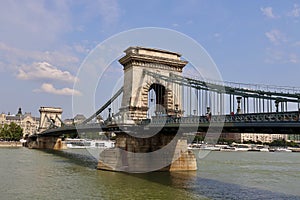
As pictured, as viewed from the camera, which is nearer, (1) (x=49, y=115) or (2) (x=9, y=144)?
(2) (x=9, y=144)

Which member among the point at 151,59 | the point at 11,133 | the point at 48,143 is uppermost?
the point at 151,59

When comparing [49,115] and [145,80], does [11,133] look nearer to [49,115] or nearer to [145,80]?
[49,115]

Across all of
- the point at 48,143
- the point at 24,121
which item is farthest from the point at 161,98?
the point at 24,121

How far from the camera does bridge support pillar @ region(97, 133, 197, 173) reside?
30.9 metres

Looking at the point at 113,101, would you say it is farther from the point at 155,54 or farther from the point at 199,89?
the point at 199,89

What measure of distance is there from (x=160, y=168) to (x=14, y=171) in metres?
12.4

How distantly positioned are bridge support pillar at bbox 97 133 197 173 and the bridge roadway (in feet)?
4.19

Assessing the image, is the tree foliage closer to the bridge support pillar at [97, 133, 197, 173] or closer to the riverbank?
the riverbank

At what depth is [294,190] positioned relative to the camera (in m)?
23.4

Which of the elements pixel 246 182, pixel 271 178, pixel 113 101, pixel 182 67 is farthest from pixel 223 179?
pixel 113 101

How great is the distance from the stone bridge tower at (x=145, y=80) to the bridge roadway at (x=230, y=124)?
9.93ft

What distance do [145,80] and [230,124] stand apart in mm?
15746

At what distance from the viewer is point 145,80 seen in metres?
35.6

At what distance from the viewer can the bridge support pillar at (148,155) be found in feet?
101
